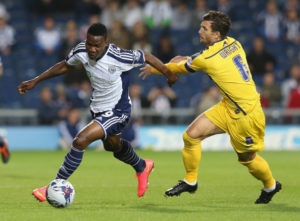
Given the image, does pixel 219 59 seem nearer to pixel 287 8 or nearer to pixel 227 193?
pixel 227 193

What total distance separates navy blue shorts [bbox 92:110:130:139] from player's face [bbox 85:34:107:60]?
766mm

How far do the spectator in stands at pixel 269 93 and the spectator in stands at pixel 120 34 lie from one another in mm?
3896

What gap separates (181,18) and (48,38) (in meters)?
4.06

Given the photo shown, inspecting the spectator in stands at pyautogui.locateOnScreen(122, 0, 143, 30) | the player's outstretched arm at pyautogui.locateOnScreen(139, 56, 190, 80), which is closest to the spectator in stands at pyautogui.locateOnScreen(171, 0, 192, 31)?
the spectator in stands at pyautogui.locateOnScreen(122, 0, 143, 30)

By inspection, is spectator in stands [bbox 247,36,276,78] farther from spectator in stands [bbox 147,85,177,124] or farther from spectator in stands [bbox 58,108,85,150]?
spectator in stands [bbox 58,108,85,150]

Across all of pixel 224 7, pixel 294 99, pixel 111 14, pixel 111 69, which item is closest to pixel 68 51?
pixel 111 14

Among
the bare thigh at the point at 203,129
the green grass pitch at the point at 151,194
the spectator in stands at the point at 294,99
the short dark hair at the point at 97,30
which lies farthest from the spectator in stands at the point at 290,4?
the short dark hair at the point at 97,30

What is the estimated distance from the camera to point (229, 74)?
26.8 feet

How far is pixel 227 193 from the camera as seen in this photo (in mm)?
9164

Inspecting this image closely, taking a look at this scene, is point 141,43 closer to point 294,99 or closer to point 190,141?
point 294,99

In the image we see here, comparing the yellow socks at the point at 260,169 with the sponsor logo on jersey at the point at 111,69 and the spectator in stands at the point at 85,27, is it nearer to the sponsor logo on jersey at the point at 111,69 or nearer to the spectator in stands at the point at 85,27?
the sponsor logo on jersey at the point at 111,69

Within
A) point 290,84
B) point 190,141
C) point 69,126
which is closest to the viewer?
point 190,141

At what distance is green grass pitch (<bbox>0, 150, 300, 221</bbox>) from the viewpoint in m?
7.17

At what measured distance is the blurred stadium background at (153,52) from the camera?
60.7 feet
